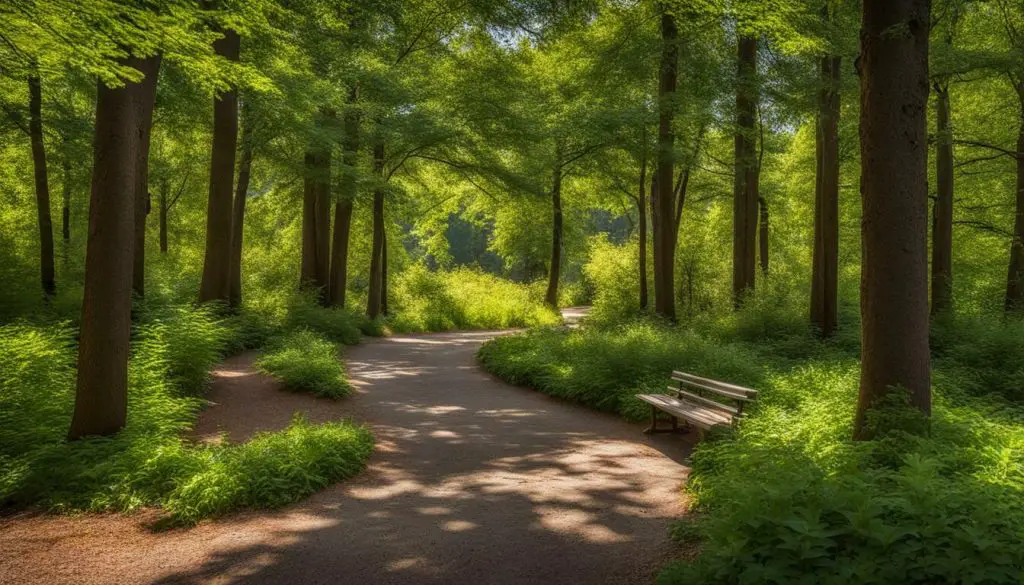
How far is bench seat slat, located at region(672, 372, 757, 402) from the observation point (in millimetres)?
7383

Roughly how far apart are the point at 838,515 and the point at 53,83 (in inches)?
698

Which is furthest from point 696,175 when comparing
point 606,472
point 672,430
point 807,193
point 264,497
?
point 264,497

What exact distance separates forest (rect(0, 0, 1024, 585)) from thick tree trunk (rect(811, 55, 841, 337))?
74 mm

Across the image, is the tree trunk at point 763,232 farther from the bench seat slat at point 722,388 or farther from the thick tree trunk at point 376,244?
the bench seat slat at point 722,388

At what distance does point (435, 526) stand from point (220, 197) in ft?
42.8

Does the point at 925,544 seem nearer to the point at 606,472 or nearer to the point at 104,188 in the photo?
the point at 606,472

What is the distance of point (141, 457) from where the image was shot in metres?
6.62

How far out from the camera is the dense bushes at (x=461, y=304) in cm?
2605

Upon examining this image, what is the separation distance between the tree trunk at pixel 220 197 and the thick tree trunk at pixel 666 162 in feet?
35.1

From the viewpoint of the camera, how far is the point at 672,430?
8906 millimetres

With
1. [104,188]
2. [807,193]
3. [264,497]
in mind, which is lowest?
[264,497]

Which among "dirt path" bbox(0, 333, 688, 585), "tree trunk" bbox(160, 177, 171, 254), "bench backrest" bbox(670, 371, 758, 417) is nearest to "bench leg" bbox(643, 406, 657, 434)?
"dirt path" bbox(0, 333, 688, 585)

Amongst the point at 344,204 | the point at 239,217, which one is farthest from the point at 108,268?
the point at 344,204

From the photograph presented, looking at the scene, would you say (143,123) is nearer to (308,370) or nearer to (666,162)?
(308,370)
